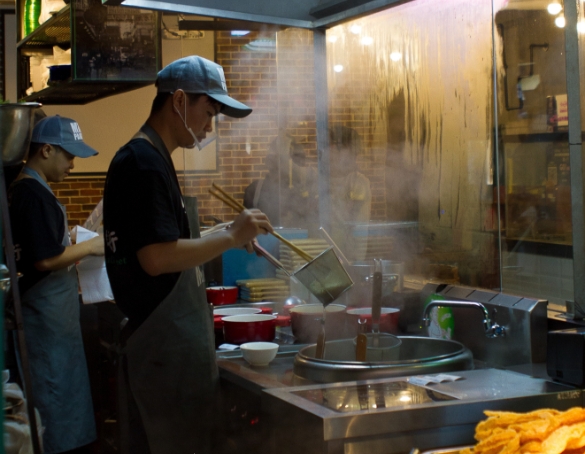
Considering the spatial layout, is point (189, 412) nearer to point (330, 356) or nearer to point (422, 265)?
point (330, 356)

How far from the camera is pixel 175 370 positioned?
6.88ft

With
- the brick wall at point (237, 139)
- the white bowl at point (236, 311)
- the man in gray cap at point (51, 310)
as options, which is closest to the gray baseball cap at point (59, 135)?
the man in gray cap at point (51, 310)

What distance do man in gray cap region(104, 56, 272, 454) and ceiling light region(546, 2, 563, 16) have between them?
4.19 feet

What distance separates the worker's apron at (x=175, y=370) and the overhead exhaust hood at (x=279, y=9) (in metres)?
0.98

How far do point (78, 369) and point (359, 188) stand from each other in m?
1.63

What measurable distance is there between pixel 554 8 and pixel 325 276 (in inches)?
53.6

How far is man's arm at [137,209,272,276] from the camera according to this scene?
74.7 inches

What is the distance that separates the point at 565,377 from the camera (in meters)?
1.89

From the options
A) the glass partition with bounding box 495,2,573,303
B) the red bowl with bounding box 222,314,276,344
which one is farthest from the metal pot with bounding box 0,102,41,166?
the glass partition with bounding box 495,2,573,303

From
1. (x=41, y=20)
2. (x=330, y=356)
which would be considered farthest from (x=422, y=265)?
(x=41, y=20)

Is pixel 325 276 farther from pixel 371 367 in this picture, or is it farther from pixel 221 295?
pixel 221 295

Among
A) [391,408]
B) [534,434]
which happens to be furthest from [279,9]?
[534,434]

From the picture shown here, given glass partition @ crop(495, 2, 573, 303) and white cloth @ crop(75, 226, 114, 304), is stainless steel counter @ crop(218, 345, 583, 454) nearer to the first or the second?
glass partition @ crop(495, 2, 573, 303)

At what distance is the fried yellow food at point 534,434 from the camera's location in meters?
1.41
